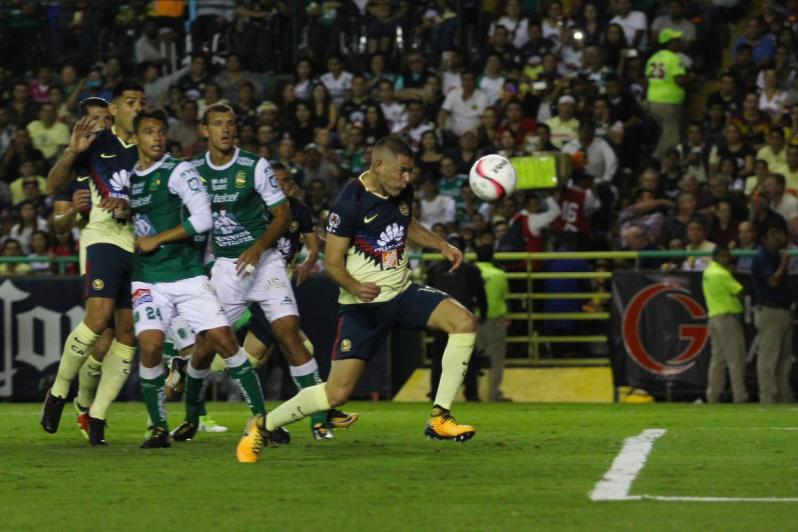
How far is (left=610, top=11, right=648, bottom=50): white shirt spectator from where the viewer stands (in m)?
23.1

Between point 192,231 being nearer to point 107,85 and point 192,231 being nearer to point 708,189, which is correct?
point 708,189

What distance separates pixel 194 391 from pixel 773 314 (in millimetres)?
8633

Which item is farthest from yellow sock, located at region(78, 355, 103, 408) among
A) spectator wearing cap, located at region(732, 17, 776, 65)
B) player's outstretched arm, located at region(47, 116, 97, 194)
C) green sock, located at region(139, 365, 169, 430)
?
spectator wearing cap, located at region(732, 17, 776, 65)

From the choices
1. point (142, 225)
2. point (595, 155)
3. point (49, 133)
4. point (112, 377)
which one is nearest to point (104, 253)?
point (142, 225)

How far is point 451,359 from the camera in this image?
10406 millimetres

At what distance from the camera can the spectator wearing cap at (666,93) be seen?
22219 mm

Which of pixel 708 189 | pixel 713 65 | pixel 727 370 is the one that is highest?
pixel 713 65

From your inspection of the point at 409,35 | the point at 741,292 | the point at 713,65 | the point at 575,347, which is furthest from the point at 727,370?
the point at 409,35

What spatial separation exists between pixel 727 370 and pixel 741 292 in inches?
35.5

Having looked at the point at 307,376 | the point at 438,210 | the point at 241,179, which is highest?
the point at 241,179

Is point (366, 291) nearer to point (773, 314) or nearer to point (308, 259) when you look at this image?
point (308, 259)

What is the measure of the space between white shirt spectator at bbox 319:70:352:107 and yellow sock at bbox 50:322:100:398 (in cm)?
1356

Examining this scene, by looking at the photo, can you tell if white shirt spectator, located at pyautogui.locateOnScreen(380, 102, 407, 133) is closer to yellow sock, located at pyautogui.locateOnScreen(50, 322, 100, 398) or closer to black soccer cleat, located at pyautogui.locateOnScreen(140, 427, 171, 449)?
yellow sock, located at pyautogui.locateOnScreen(50, 322, 100, 398)

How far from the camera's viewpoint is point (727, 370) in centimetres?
1844
